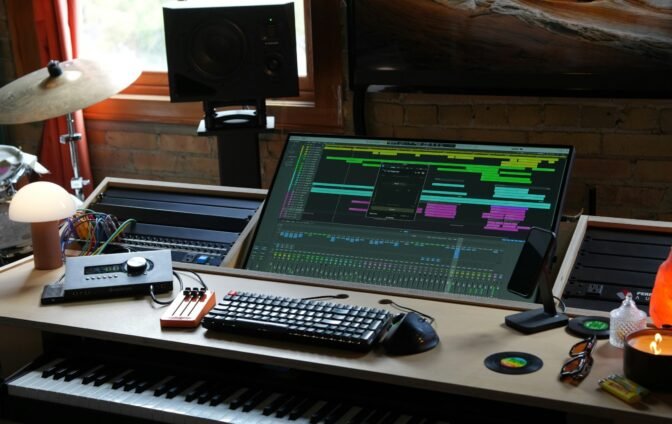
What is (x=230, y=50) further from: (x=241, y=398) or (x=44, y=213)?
(x=241, y=398)

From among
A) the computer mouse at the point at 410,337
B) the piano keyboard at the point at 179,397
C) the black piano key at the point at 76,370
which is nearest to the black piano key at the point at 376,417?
the piano keyboard at the point at 179,397

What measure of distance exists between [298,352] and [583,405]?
49 cm

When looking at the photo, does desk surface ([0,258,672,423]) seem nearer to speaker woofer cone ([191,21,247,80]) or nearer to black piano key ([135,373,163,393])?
black piano key ([135,373,163,393])

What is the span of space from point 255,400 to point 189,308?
23 cm

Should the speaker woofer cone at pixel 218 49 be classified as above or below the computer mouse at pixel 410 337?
above

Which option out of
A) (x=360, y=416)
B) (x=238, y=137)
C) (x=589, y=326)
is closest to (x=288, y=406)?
(x=360, y=416)

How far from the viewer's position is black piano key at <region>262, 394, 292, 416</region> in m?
1.61

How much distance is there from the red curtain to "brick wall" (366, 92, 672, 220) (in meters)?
1.33

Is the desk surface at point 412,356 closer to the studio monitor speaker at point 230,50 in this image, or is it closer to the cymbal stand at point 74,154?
the studio monitor speaker at point 230,50

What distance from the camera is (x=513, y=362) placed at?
1.53 m

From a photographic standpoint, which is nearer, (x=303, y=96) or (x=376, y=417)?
(x=376, y=417)

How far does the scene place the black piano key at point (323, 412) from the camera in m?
1.57

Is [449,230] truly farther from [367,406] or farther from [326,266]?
[367,406]

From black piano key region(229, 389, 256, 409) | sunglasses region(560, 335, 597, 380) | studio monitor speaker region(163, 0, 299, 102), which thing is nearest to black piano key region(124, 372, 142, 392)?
black piano key region(229, 389, 256, 409)
